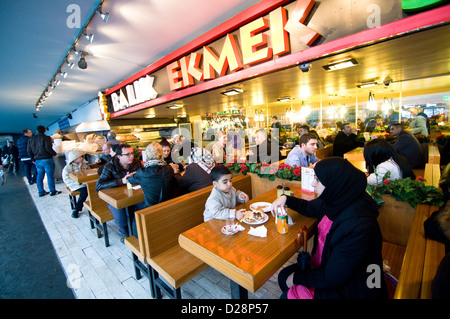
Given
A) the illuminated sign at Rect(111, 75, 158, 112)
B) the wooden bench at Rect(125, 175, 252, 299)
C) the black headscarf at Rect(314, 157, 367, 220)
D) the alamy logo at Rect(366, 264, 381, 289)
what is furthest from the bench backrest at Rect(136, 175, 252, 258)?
the illuminated sign at Rect(111, 75, 158, 112)

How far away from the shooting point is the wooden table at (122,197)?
2.59 m

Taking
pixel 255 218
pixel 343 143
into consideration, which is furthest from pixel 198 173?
pixel 343 143

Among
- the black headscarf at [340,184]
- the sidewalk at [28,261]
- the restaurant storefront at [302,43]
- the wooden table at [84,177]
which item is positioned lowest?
the sidewalk at [28,261]

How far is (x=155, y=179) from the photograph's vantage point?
8.13 feet

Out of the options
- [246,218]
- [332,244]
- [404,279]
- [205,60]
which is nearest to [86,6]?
Result: [205,60]

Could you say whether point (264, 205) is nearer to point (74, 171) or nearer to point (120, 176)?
point (120, 176)

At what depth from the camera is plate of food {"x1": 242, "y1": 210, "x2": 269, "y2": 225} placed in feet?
5.96

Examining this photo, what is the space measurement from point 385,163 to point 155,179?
9.39ft

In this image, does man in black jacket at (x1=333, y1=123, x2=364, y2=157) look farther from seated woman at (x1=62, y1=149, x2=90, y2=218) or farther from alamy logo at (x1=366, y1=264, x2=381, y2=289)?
seated woman at (x1=62, y1=149, x2=90, y2=218)

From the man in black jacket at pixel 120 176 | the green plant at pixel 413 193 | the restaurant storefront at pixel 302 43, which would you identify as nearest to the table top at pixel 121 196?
the man in black jacket at pixel 120 176

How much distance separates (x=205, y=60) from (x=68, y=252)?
12.9 feet

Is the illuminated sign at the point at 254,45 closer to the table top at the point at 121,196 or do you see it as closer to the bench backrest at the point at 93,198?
the table top at the point at 121,196

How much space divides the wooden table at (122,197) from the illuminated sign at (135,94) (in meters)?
2.95

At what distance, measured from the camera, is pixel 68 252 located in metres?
3.12
